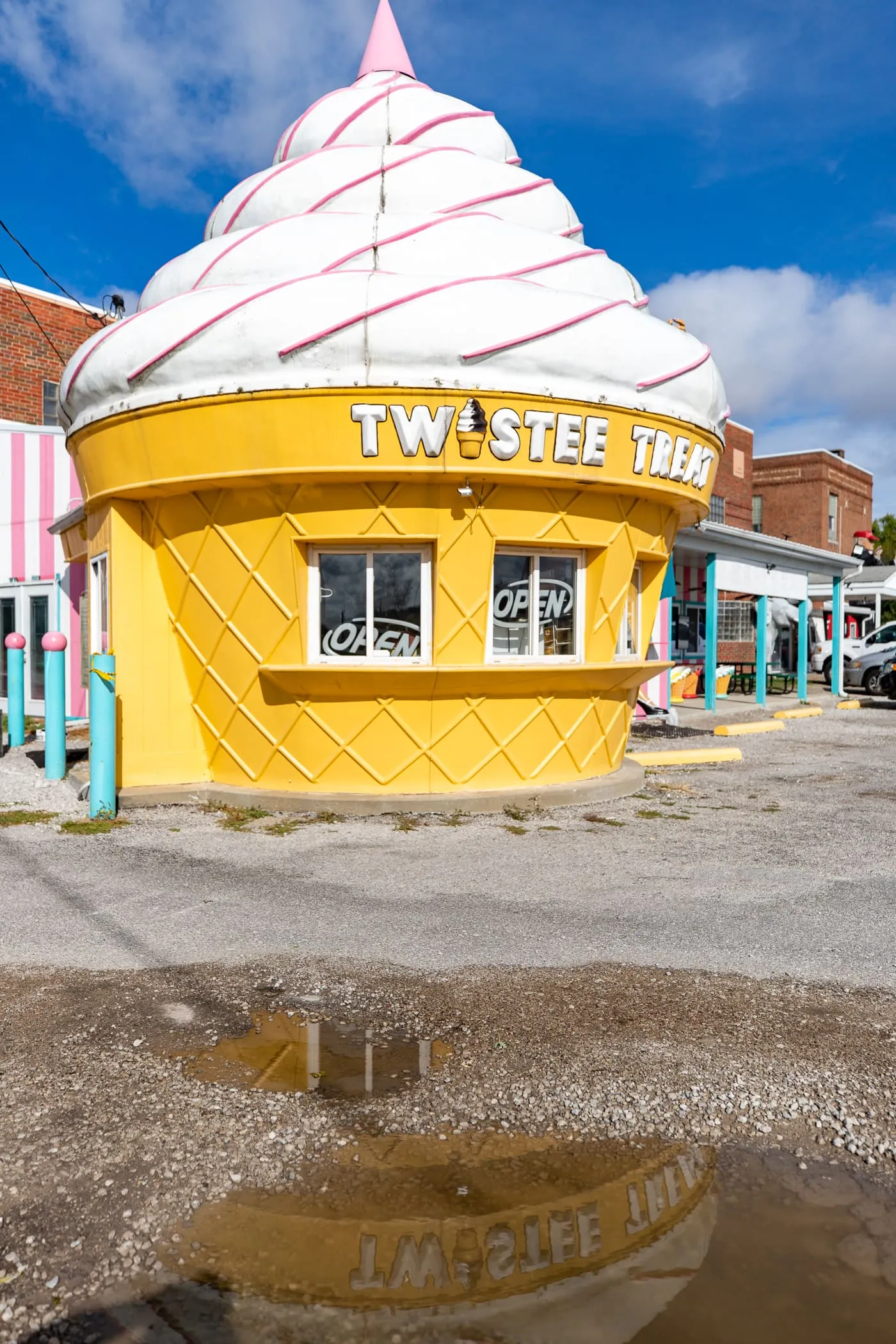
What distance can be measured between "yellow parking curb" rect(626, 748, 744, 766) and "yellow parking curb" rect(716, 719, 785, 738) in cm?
275

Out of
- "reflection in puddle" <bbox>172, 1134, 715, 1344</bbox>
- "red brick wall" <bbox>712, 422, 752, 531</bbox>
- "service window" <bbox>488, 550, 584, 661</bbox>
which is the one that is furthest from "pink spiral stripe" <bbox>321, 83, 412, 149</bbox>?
"red brick wall" <bbox>712, 422, 752, 531</bbox>

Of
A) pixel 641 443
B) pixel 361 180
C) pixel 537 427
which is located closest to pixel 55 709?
pixel 537 427

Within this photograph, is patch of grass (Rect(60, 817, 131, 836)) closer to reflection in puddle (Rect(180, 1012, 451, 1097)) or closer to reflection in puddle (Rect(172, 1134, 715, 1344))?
reflection in puddle (Rect(180, 1012, 451, 1097))

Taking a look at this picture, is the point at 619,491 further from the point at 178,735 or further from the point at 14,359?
the point at 14,359

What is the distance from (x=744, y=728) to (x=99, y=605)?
11225 mm

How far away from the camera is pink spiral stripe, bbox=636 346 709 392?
8.95 meters

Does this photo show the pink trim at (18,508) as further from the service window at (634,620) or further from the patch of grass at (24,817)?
the service window at (634,620)

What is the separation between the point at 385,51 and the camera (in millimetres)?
11875

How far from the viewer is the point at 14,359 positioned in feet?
76.0

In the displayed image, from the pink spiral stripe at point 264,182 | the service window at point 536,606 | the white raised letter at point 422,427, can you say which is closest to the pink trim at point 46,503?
the pink spiral stripe at point 264,182

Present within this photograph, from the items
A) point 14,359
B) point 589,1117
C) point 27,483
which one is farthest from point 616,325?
point 14,359

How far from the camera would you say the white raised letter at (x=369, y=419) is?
26.8ft

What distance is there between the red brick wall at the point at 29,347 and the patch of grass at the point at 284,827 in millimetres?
17543

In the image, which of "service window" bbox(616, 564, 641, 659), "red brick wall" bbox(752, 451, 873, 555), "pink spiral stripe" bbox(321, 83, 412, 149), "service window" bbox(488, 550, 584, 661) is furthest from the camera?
"red brick wall" bbox(752, 451, 873, 555)
